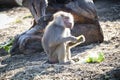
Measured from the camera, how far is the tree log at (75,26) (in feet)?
29.3

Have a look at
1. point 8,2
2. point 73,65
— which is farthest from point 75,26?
point 8,2

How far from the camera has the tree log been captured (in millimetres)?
8938

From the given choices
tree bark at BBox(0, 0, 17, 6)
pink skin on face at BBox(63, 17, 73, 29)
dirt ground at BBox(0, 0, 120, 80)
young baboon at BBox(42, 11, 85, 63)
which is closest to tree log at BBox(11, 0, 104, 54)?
dirt ground at BBox(0, 0, 120, 80)

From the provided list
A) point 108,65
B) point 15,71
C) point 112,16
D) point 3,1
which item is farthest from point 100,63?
point 3,1

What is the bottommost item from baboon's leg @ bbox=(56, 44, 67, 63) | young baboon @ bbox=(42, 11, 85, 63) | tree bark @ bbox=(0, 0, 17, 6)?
tree bark @ bbox=(0, 0, 17, 6)

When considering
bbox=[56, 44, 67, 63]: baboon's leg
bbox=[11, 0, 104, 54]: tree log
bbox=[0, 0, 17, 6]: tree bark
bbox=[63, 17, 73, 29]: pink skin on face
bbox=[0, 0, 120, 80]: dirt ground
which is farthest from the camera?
bbox=[0, 0, 17, 6]: tree bark

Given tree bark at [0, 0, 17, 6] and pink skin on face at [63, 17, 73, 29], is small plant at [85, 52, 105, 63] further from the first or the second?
tree bark at [0, 0, 17, 6]

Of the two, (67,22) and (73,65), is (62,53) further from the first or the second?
(67,22)

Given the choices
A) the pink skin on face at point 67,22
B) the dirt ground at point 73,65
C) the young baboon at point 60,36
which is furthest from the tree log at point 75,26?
the pink skin on face at point 67,22

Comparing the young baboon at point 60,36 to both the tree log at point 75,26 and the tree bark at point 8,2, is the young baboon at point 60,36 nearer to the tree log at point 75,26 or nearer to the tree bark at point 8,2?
the tree log at point 75,26

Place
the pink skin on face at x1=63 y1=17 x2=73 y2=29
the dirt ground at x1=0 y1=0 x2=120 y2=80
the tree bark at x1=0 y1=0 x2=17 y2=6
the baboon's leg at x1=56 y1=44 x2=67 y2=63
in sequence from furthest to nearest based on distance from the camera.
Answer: the tree bark at x1=0 y1=0 x2=17 y2=6 → the baboon's leg at x1=56 y1=44 x2=67 y2=63 → the pink skin on face at x1=63 y1=17 x2=73 y2=29 → the dirt ground at x1=0 y1=0 x2=120 y2=80

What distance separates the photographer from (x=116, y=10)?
12820mm

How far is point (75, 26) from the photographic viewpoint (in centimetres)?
935

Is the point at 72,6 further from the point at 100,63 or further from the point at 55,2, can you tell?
the point at 100,63
